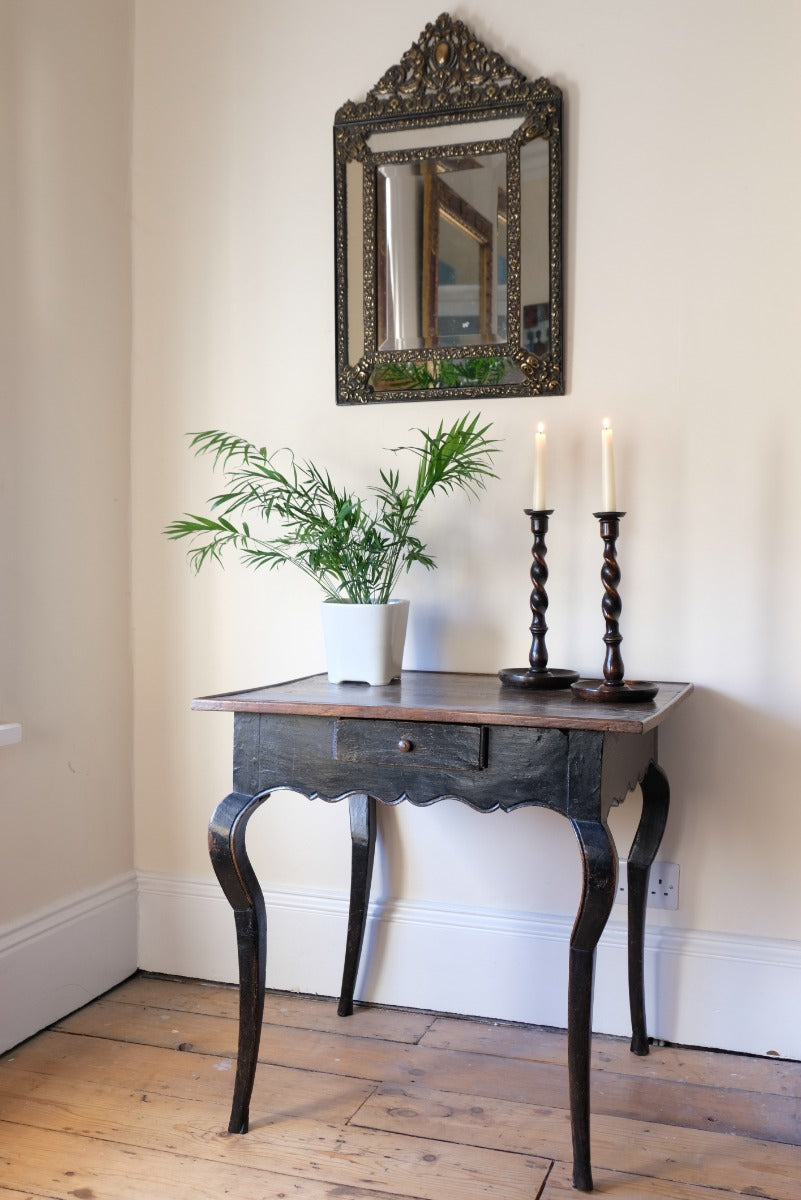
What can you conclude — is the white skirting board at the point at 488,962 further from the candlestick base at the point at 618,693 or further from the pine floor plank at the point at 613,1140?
the candlestick base at the point at 618,693

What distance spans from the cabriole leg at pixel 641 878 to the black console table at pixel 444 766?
0.20 m

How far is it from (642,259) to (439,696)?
3.20ft

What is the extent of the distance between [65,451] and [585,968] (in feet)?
4.80

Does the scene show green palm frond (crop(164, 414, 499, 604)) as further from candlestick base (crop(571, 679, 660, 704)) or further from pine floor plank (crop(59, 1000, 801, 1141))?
pine floor plank (crop(59, 1000, 801, 1141))

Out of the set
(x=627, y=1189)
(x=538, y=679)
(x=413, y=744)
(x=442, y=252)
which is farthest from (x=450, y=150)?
(x=627, y=1189)

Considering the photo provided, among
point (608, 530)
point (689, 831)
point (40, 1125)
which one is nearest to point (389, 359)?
point (608, 530)

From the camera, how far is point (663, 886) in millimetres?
2098

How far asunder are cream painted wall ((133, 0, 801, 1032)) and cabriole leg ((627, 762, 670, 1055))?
8 centimetres

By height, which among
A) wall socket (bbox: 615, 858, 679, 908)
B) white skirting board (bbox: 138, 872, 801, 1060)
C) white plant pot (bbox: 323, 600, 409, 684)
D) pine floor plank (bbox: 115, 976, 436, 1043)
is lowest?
pine floor plank (bbox: 115, 976, 436, 1043)

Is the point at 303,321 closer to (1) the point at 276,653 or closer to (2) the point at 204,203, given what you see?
(2) the point at 204,203

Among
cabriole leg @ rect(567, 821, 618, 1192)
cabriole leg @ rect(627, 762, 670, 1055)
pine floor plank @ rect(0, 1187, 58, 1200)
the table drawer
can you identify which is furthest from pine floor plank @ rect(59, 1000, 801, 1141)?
the table drawer

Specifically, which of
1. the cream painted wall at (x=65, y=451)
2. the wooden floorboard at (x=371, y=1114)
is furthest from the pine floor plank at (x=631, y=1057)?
the cream painted wall at (x=65, y=451)

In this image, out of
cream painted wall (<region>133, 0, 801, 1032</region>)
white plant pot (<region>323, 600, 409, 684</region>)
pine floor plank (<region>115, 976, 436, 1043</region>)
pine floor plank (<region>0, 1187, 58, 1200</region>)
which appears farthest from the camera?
pine floor plank (<region>115, 976, 436, 1043</region>)

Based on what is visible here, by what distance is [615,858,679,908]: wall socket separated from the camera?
209 centimetres
